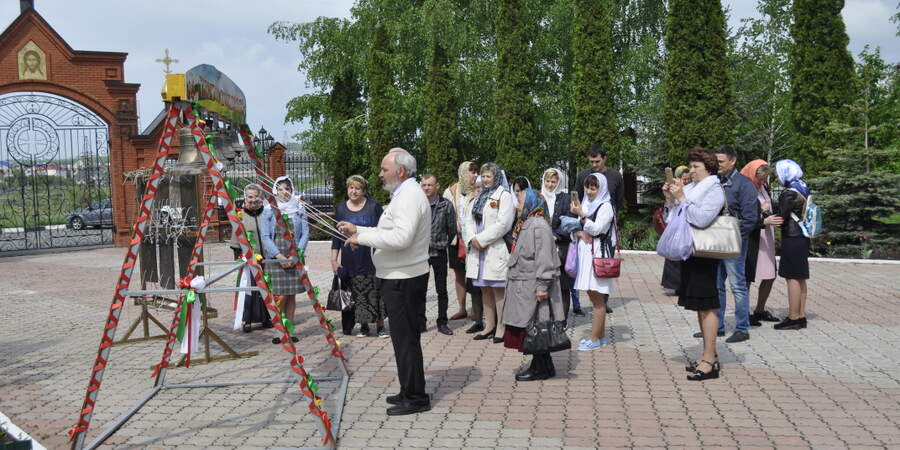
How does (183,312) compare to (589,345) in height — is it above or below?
→ above

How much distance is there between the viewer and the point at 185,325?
19.1 feet

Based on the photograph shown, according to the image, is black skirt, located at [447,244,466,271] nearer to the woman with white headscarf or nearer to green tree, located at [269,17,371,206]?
the woman with white headscarf

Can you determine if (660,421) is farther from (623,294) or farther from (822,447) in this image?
(623,294)

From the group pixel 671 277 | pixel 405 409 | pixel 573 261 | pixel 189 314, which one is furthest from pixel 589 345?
pixel 189 314

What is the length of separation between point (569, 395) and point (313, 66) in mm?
20371


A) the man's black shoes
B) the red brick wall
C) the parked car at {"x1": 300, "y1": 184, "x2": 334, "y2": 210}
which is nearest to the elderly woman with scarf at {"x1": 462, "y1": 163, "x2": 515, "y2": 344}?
the man's black shoes

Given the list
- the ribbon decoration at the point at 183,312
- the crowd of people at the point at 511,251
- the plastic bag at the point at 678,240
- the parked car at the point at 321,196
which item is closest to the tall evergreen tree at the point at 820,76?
the crowd of people at the point at 511,251

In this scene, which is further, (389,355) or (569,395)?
(389,355)

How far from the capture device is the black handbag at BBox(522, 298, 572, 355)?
588 centimetres

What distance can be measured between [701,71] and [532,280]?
12.5m

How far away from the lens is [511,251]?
6.86 meters

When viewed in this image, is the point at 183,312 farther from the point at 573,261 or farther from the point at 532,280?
the point at 573,261

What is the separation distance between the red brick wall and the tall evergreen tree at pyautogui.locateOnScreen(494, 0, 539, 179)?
9.71m

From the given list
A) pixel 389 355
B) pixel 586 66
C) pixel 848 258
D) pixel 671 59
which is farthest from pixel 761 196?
pixel 586 66
